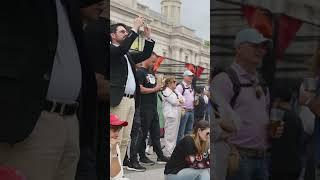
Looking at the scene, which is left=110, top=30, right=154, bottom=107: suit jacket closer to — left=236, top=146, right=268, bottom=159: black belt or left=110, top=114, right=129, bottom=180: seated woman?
left=110, top=114, right=129, bottom=180: seated woman

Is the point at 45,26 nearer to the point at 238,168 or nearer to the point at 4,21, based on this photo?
the point at 4,21

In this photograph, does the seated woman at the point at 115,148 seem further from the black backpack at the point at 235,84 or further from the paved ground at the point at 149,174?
the black backpack at the point at 235,84

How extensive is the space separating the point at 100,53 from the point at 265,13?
0.71m

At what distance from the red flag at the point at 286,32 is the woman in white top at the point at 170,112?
1.20m

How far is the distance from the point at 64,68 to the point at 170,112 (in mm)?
2289

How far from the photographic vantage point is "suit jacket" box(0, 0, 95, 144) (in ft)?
3.10

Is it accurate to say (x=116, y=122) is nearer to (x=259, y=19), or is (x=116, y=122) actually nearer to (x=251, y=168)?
(x=251, y=168)

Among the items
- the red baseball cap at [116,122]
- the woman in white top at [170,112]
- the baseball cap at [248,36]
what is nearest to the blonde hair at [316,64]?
the baseball cap at [248,36]

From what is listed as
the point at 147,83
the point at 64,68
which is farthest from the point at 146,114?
the point at 64,68

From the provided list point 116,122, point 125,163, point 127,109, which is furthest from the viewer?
point 125,163

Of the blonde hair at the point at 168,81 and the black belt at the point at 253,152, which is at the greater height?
the blonde hair at the point at 168,81

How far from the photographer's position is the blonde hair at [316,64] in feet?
6.10

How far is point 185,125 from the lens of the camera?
3.01 m

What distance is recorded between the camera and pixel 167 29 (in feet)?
8.34
